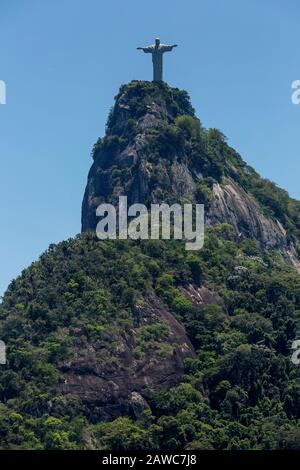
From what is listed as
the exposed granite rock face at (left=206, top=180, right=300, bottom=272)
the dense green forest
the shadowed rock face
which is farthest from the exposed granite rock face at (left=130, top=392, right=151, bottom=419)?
the exposed granite rock face at (left=206, top=180, right=300, bottom=272)

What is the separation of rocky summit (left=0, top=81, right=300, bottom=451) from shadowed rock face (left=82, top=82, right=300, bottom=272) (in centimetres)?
17

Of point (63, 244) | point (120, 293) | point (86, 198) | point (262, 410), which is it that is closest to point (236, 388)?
point (262, 410)

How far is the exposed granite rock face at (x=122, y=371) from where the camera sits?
13838cm

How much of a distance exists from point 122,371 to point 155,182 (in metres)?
34.7

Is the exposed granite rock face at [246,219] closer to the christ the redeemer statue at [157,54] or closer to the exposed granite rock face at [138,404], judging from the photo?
the christ the redeemer statue at [157,54]

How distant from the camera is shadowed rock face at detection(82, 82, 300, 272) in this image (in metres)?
173

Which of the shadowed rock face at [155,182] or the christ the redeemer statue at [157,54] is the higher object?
the christ the redeemer statue at [157,54]

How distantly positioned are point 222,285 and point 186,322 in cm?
878

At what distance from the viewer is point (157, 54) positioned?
7092 inches

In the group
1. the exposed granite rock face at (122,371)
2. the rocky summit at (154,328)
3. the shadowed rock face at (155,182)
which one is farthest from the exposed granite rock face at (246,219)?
the exposed granite rock face at (122,371)

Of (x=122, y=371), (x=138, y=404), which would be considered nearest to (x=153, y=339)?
(x=122, y=371)

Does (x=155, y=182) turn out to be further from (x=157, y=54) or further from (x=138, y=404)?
(x=138, y=404)

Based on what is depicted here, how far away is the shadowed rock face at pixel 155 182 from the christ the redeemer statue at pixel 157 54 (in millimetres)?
1961
